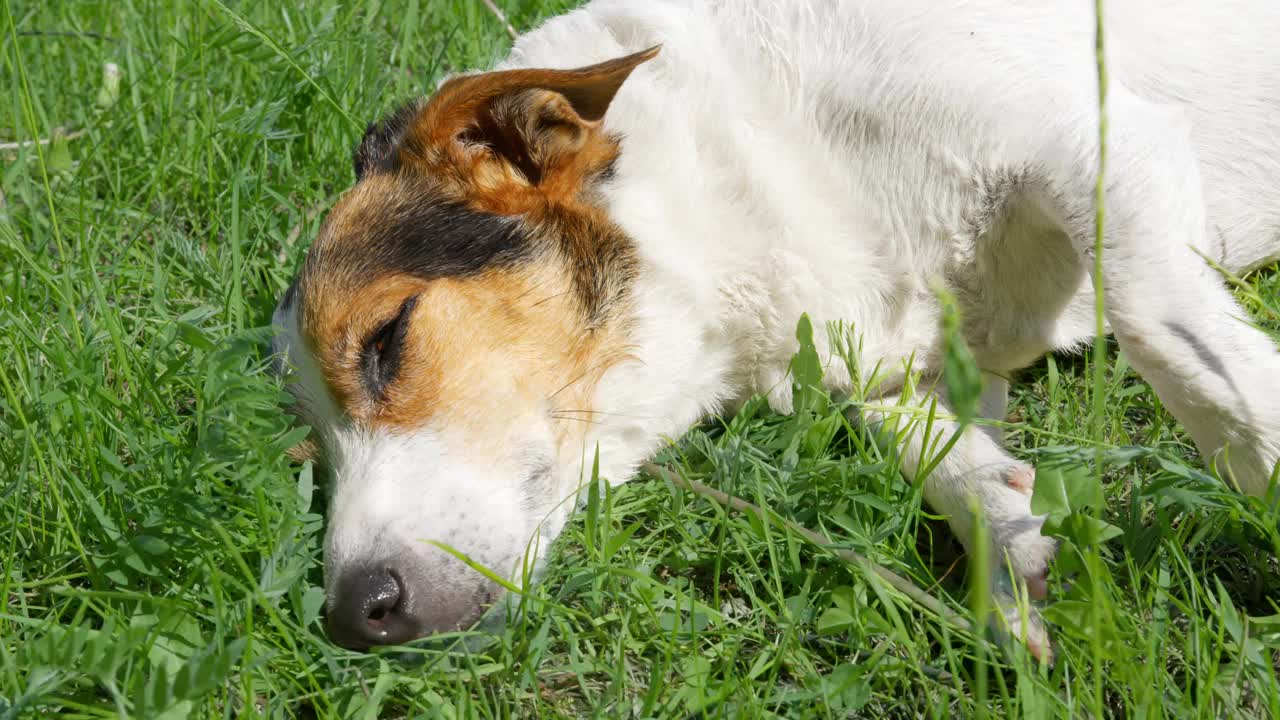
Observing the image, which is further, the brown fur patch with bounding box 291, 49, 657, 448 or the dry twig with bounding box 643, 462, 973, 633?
the brown fur patch with bounding box 291, 49, 657, 448

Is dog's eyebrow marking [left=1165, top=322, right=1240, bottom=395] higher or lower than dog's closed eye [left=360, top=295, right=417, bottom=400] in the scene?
higher

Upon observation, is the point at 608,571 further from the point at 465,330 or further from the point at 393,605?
the point at 465,330

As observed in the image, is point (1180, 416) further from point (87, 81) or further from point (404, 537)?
point (87, 81)

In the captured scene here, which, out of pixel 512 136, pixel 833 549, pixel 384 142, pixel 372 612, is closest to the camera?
pixel 372 612

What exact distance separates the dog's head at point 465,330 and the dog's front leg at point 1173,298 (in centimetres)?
108

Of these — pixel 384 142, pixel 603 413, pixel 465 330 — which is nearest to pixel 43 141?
pixel 384 142

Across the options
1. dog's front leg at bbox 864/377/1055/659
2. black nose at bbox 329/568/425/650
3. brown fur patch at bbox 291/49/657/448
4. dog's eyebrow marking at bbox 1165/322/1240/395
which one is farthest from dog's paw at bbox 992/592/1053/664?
black nose at bbox 329/568/425/650

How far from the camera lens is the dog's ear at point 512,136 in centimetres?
254

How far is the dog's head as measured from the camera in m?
2.35

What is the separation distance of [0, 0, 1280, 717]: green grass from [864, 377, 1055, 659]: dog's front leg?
7 centimetres

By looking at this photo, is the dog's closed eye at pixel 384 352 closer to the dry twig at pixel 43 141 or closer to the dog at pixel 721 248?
the dog at pixel 721 248

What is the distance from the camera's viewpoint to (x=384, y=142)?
9.59ft

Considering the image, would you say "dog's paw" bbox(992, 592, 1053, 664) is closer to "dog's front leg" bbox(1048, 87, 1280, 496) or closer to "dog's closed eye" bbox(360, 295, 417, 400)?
"dog's front leg" bbox(1048, 87, 1280, 496)

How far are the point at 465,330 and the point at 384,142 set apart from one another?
711mm
